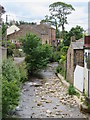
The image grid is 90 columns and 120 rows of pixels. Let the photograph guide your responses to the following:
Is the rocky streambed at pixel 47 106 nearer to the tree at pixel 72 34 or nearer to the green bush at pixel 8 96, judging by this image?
the green bush at pixel 8 96

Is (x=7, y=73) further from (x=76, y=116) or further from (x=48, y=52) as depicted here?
(x=48, y=52)

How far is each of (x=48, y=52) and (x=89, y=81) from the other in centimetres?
1218

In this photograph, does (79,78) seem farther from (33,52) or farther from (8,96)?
(33,52)

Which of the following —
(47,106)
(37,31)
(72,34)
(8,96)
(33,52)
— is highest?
(37,31)

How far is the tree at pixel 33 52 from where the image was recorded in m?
20.8

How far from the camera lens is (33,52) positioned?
2097 centimetres

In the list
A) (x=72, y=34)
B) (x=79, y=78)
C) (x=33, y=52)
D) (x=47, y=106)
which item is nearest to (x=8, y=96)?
→ (x=47, y=106)

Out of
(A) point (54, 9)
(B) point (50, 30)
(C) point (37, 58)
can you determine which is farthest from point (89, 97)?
(B) point (50, 30)

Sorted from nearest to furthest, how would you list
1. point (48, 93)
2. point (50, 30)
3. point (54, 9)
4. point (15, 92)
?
point (15, 92), point (48, 93), point (54, 9), point (50, 30)

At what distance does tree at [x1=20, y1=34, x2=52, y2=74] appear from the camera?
68.2ft

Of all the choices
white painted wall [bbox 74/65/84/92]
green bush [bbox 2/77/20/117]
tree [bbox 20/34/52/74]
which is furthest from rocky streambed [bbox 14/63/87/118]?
tree [bbox 20/34/52/74]

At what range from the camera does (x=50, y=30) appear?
42125 millimetres

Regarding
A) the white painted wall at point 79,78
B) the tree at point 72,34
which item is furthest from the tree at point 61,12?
the white painted wall at point 79,78

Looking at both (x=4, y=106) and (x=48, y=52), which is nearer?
(x=4, y=106)
